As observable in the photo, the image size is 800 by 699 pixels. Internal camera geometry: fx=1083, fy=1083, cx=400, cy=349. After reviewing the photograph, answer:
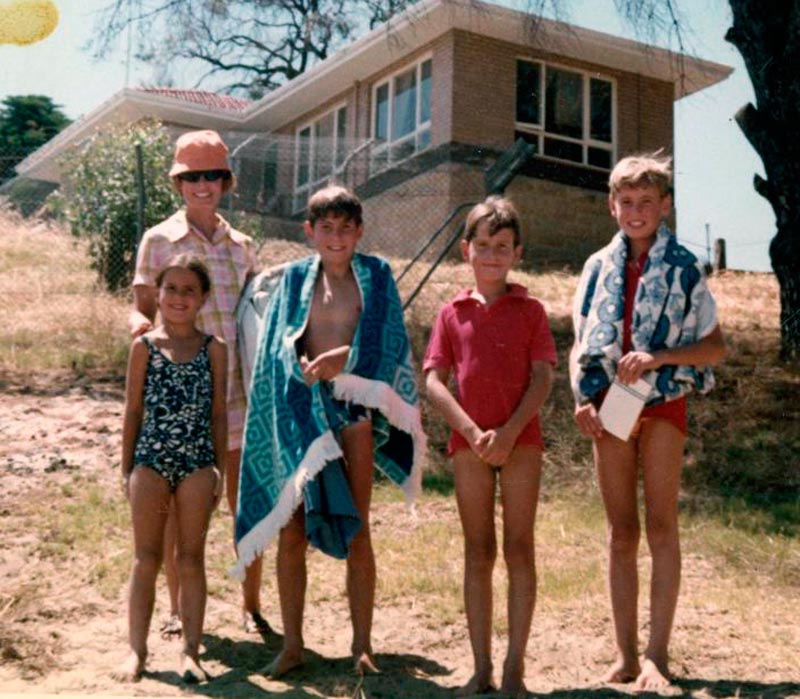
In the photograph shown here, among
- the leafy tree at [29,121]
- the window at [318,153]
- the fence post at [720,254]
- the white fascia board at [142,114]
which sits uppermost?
the leafy tree at [29,121]

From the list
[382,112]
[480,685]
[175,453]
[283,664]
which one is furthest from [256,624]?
[382,112]

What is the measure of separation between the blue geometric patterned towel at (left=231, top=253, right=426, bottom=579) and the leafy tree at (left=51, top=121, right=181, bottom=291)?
28.1 ft

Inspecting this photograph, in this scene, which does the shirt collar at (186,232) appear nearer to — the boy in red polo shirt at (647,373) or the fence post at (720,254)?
the boy in red polo shirt at (647,373)

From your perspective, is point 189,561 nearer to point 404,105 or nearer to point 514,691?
point 514,691

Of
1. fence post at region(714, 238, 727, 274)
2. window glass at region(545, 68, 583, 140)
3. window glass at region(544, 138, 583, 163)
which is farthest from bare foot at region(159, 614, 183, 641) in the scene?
window glass at region(545, 68, 583, 140)

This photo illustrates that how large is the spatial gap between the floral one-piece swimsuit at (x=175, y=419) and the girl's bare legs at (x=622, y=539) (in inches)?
56.1

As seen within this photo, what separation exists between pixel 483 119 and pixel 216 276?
14.1 meters

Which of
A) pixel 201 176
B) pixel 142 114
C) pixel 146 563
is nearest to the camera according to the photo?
pixel 146 563

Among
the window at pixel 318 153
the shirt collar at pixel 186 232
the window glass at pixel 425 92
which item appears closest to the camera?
the shirt collar at pixel 186 232

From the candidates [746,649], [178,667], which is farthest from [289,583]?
[746,649]

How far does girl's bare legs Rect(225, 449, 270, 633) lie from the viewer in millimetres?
4523

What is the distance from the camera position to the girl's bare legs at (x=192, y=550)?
3.83 metres

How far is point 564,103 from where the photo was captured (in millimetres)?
19266

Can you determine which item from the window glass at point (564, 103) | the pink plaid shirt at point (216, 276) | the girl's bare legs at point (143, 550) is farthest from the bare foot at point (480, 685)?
the window glass at point (564, 103)
